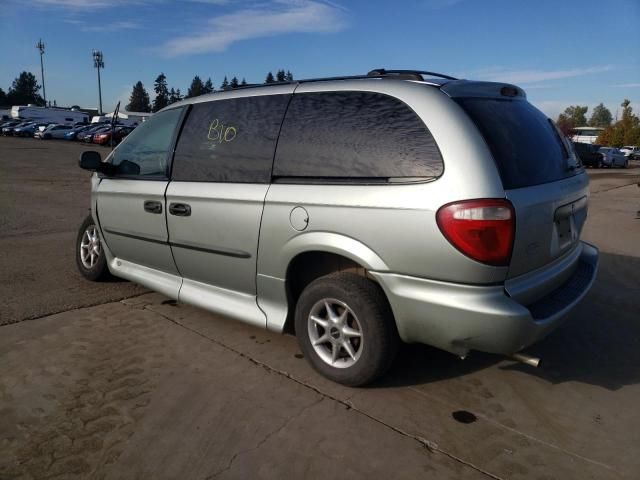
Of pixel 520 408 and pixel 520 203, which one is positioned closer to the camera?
pixel 520 203

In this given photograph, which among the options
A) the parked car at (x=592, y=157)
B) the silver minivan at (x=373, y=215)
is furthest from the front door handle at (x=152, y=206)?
the parked car at (x=592, y=157)

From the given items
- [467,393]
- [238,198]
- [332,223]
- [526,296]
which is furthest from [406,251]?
[238,198]

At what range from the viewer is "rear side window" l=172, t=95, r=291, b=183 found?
3338mm

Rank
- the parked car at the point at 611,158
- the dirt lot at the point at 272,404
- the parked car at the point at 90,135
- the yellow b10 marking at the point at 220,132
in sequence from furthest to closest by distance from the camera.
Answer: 1. the parked car at the point at 90,135
2. the parked car at the point at 611,158
3. the yellow b10 marking at the point at 220,132
4. the dirt lot at the point at 272,404

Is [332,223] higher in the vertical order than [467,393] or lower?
higher

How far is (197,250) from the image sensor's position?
3660mm

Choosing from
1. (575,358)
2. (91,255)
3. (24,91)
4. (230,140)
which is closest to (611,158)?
(575,358)

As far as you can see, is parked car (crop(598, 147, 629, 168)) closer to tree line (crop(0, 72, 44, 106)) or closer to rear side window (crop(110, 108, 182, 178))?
rear side window (crop(110, 108, 182, 178))

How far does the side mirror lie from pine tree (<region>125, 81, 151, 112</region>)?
124 m

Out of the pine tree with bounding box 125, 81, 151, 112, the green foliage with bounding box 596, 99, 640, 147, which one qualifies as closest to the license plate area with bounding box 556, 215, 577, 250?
the green foliage with bounding box 596, 99, 640, 147

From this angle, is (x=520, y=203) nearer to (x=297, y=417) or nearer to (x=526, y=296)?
(x=526, y=296)

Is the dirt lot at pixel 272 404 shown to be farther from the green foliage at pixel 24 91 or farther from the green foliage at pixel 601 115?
the green foliage at pixel 601 115

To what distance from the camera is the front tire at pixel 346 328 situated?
2857 millimetres

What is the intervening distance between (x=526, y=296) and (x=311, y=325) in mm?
1271
